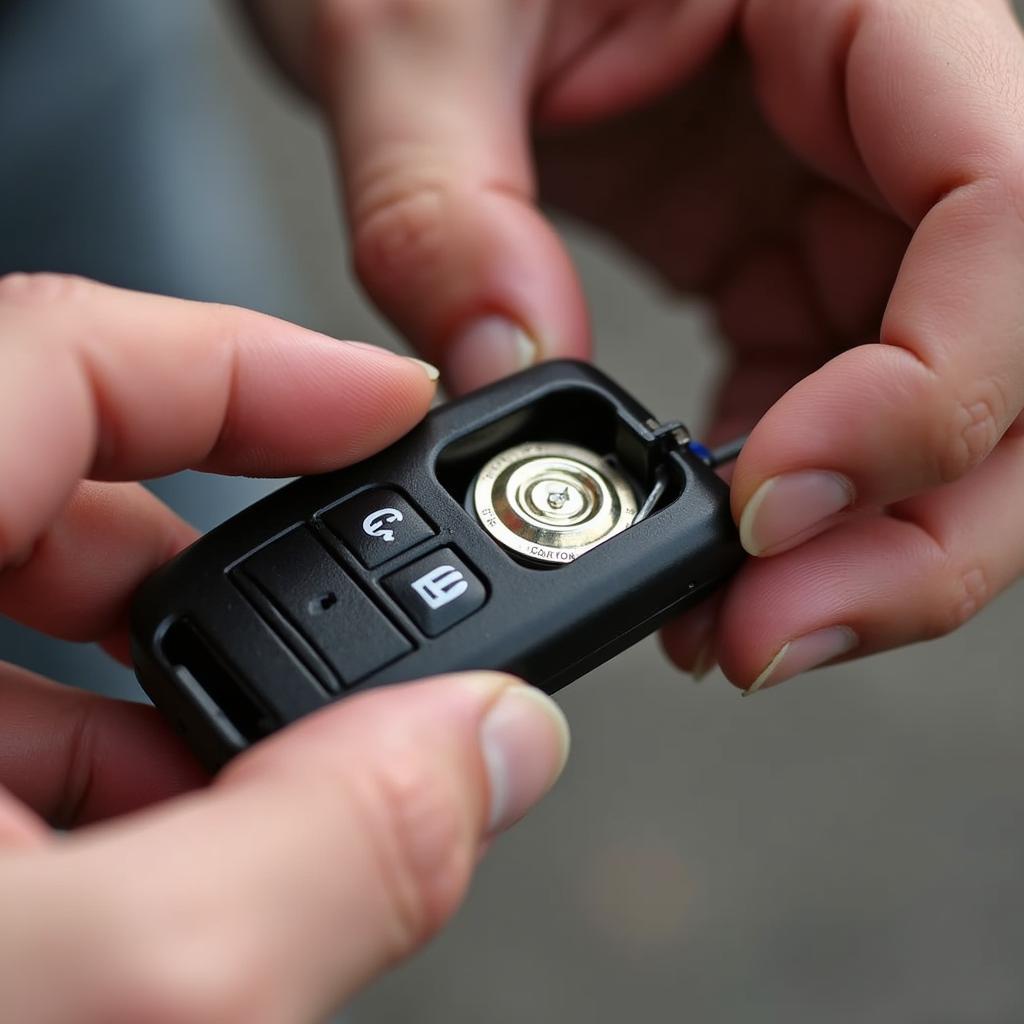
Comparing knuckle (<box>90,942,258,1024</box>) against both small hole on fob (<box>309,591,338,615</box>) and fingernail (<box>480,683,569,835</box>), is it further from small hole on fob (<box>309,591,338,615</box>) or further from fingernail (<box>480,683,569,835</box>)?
small hole on fob (<box>309,591,338,615</box>)

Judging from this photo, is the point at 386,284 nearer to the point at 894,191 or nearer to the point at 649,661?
the point at 894,191

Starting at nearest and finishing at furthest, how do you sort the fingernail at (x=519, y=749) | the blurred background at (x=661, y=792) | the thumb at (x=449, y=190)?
the fingernail at (x=519, y=749) < the thumb at (x=449, y=190) < the blurred background at (x=661, y=792)

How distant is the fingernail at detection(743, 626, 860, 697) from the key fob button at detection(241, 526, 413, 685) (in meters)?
0.40

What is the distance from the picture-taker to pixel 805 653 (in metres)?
1.20

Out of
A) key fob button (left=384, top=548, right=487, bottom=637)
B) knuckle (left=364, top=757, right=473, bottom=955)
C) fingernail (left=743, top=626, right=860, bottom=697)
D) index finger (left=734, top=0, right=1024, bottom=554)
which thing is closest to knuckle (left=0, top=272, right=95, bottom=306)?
key fob button (left=384, top=548, right=487, bottom=637)

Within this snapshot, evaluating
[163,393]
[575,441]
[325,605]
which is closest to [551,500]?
[575,441]

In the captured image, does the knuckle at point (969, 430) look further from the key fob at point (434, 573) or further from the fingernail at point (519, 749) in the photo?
the fingernail at point (519, 749)

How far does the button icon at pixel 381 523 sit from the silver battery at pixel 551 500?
8 cm

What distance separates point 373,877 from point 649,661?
161 centimetres

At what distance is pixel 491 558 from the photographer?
1056 millimetres

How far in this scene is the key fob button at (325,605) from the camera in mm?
983

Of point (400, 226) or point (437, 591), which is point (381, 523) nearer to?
point (437, 591)

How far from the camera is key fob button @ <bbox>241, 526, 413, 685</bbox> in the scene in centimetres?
98

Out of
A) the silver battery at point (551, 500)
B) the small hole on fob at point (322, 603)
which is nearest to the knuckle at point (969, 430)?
the silver battery at point (551, 500)
